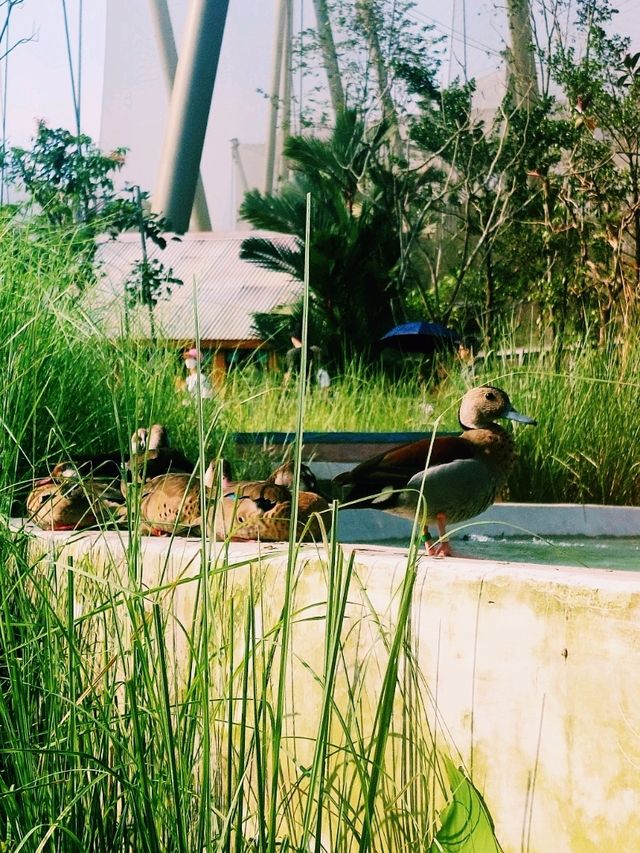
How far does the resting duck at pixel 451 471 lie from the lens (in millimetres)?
3260

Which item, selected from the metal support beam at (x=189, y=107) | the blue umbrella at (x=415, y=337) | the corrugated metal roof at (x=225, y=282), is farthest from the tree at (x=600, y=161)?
the corrugated metal roof at (x=225, y=282)

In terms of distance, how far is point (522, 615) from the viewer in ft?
5.77

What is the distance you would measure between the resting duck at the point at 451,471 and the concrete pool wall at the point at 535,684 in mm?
1182

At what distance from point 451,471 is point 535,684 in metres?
1.55

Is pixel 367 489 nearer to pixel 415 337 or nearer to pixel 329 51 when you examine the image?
pixel 415 337

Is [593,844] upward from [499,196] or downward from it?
downward

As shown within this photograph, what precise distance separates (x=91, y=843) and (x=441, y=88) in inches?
796

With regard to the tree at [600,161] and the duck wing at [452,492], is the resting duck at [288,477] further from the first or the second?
the tree at [600,161]

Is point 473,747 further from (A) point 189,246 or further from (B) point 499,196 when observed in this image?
(A) point 189,246

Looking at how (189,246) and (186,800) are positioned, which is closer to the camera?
(186,800)

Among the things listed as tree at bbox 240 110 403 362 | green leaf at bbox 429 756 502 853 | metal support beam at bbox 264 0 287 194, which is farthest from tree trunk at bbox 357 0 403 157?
green leaf at bbox 429 756 502 853

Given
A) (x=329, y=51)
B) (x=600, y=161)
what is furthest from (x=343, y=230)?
(x=329, y=51)

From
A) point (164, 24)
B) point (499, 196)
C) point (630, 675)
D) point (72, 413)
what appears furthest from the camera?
point (164, 24)

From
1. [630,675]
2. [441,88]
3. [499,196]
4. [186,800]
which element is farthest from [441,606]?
[441,88]
